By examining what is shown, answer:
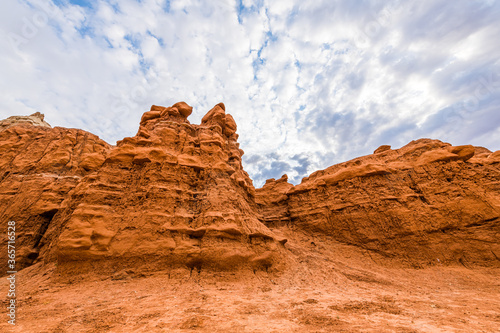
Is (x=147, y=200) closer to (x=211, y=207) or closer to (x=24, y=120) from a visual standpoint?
(x=211, y=207)

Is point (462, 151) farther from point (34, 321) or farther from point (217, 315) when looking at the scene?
point (34, 321)

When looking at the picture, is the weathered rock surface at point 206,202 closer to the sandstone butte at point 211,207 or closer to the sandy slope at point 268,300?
the sandstone butte at point 211,207

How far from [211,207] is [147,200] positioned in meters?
3.17

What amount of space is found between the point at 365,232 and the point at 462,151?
816 cm

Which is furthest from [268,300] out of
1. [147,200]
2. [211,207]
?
[147,200]

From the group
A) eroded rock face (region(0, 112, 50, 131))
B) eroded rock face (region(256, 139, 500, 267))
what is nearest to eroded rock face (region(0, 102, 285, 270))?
eroded rock face (region(0, 112, 50, 131))

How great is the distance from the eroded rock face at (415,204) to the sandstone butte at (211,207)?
2.2 inches

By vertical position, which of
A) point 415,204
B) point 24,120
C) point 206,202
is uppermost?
point 24,120

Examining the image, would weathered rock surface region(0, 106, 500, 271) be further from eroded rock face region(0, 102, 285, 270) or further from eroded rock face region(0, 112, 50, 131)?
eroded rock face region(0, 112, 50, 131)

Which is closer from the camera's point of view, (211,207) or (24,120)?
(211,207)

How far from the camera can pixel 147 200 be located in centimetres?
972

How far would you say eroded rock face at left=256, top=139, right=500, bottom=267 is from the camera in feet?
35.0

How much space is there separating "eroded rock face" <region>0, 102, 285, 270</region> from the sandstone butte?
0.18 ft

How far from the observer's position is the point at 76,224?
822 centimetres
